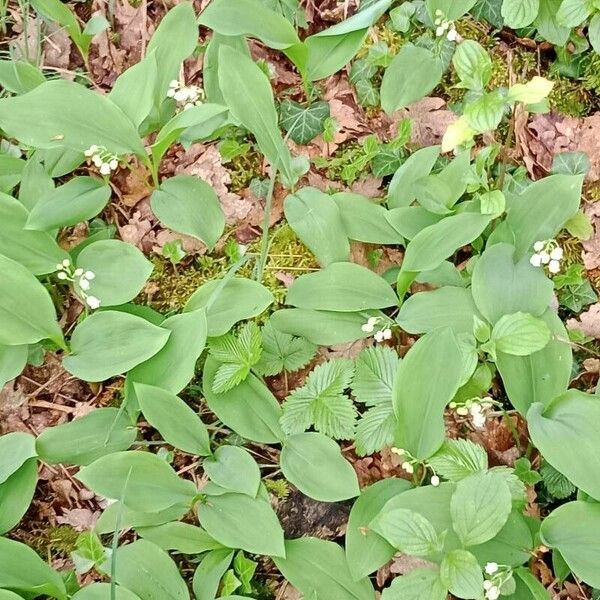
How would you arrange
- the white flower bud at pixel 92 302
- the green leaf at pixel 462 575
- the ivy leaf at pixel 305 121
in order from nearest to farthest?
the green leaf at pixel 462 575 → the white flower bud at pixel 92 302 → the ivy leaf at pixel 305 121

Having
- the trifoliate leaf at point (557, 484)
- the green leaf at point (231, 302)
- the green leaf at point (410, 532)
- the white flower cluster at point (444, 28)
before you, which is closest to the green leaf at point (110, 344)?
the green leaf at point (231, 302)

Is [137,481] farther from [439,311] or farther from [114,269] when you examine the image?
[439,311]

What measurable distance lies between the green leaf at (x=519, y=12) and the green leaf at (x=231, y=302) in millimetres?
1107

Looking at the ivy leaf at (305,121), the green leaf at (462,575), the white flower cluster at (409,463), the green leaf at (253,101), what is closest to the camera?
the green leaf at (462,575)

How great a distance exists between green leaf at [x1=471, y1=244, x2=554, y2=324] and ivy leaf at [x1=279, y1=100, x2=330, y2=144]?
696 mm

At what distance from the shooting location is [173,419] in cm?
182

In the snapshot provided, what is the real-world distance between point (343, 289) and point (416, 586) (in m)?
0.77

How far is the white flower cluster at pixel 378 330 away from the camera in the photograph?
1.84 m

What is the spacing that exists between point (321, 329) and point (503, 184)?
0.71m

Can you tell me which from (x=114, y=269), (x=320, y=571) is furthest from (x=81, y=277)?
(x=320, y=571)

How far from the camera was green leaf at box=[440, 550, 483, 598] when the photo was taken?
1502mm

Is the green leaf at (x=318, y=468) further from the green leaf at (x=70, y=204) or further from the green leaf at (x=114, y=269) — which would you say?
the green leaf at (x=70, y=204)

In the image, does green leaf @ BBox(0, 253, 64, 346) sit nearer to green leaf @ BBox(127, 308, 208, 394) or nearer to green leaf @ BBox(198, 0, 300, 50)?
green leaf @ BBox(127, 308, 208, 394)

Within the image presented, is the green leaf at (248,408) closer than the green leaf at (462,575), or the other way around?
the green leaf at (462,575)
